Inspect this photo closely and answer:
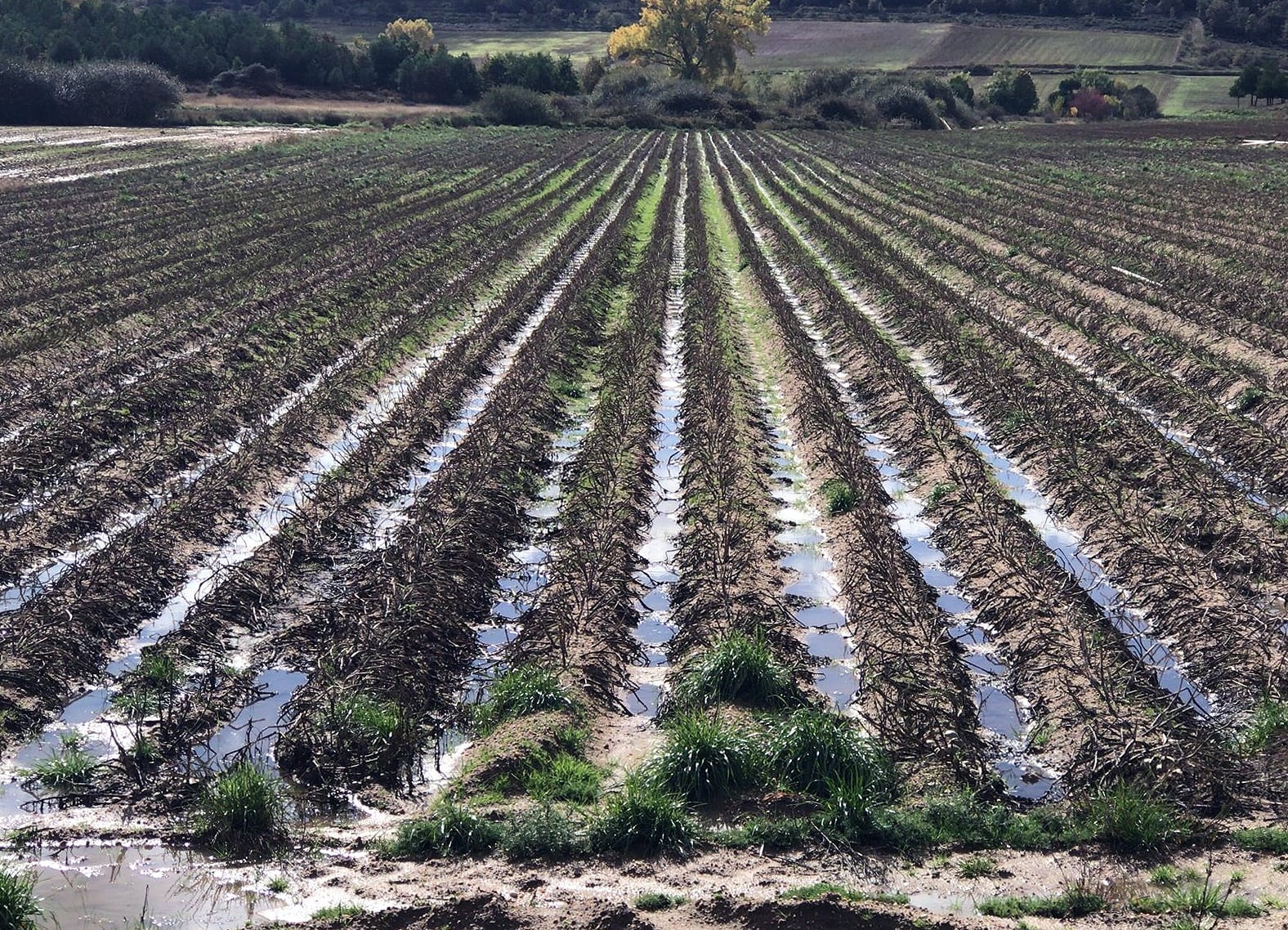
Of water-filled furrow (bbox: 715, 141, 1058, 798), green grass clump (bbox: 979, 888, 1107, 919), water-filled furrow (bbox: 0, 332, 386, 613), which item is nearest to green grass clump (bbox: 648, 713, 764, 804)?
water-filled furrow (bbox: 715, 141, 1058, 798)

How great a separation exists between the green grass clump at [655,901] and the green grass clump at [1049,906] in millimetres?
1642

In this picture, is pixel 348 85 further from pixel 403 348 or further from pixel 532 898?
pixel 532 898

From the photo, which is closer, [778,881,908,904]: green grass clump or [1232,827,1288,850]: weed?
[778,881,908,904]: green grass clump

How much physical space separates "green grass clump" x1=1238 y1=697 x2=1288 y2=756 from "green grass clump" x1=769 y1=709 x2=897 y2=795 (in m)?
2.42

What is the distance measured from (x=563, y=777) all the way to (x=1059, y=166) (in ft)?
161

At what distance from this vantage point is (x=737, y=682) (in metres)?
9.30

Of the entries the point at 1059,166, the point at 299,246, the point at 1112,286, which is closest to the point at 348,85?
the point at 1059,166

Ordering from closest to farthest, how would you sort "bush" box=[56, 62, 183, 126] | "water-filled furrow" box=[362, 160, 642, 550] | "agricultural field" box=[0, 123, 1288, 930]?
"agricultural field" box=[0, 123, 1288, 930] < "water-filled furrow" box=[362, 160, 642, 550] < "bush" box=[56, 62, 183, 126]

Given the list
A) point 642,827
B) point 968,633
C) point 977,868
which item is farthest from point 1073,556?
point 642,827

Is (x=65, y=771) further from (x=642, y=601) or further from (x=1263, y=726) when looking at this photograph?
(x=1263, y=726)

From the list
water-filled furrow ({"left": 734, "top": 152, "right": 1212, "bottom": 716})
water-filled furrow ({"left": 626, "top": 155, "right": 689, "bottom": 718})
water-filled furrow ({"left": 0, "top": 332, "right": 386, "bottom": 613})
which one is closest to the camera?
water-filled furrow ({"left": 734, "top": 152, "right": 1212, "bottom": 716})

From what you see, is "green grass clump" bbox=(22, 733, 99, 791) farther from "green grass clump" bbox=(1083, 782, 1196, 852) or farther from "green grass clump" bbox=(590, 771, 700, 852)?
"green grass clump" bbox=(1083, 782, 1196, 852)

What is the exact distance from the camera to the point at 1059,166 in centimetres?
5222

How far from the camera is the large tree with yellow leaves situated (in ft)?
346
